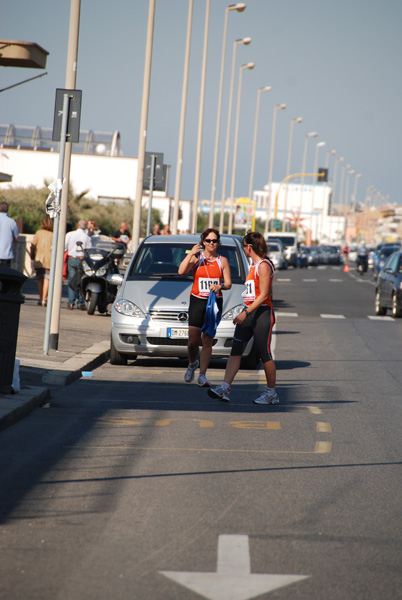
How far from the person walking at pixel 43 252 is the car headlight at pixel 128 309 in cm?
700

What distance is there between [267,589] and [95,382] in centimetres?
778

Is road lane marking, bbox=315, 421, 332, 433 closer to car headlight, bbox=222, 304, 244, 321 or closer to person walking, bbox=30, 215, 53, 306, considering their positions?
car headlight, bbox=222, 304, 244, 321

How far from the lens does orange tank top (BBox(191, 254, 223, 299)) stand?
40.1ft

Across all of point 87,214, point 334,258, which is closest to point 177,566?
point 87,214

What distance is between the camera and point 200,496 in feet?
21.4

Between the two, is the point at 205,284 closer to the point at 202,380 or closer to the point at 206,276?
the point at 206,276

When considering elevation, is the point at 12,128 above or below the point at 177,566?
above

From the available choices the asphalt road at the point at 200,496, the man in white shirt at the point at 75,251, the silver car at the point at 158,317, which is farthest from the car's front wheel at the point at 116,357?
the man in white shirt at the point at 75,251

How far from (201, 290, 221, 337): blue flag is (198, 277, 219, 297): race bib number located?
8cm

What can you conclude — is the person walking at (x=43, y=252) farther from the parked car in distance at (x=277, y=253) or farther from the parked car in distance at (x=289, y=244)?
the parked car in distance at (x=289, y=244)

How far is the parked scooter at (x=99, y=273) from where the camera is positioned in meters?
20.4

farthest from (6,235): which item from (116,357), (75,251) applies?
(116,357)

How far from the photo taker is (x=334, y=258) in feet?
342

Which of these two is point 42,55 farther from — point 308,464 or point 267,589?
point 267,589
